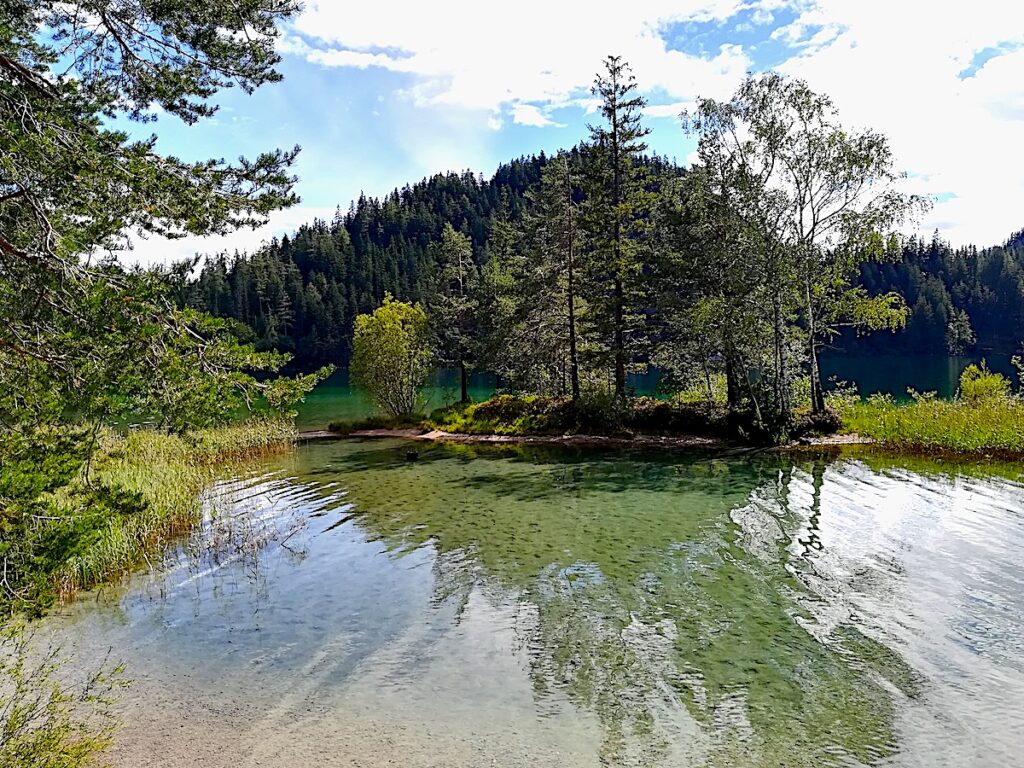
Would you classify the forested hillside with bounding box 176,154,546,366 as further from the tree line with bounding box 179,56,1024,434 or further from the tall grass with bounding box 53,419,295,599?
the tall grass with bounding box 53,419,295,599

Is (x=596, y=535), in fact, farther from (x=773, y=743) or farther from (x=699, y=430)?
(x=699, y=430)

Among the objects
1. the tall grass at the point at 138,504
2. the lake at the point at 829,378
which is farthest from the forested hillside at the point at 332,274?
the tall grass at the point at 138,504

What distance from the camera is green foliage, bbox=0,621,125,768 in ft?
15.4

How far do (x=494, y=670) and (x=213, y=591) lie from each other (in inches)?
223

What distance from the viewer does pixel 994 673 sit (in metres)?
6.69

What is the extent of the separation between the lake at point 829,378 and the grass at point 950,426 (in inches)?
126

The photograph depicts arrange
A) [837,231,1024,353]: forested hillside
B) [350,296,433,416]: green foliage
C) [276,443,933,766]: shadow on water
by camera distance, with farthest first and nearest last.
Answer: [837,231,1024,353]: forested hillside < [350,296,433,416]: green foliage < [276,443,933,766]: shadow on water

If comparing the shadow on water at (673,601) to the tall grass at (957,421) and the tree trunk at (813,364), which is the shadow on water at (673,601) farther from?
the tree trunk at (813,364)

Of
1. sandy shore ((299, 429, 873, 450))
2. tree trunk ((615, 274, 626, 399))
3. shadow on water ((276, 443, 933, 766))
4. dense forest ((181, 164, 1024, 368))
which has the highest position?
dense forest ((181, 164, 1024, 368))

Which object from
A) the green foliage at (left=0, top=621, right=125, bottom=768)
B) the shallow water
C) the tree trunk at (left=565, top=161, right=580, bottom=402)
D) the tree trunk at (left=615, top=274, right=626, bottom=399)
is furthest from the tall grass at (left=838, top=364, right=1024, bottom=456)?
the green foliage at (left=0, top=621, right=125, bottom=768)

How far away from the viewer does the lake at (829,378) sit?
43.5 metres

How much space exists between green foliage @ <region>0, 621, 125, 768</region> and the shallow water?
303 mm

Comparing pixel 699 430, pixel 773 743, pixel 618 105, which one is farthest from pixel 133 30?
pixel 618 105

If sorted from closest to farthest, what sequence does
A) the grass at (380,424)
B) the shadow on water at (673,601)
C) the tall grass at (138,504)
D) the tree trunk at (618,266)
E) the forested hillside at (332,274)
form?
the tall grass at (138,504)
the shadow on water at (673,601)
the tree trunk at (618,266)
the grass at (380,424)
the forested hillside at (332,274)
